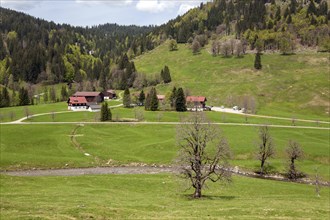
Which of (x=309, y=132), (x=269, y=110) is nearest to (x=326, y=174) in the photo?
(x=309, y=132)

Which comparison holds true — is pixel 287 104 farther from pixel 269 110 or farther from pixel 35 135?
pixel 35 135

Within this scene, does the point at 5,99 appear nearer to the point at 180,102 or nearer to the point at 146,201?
the point at 180,102

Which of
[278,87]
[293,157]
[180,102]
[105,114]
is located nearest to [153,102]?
[180,102]

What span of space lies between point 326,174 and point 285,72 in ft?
402

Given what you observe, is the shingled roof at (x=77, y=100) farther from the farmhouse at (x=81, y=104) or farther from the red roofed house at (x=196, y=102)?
the red roofed house at (x=196, y=102)

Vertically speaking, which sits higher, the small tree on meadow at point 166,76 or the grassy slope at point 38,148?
the small tree on meadow at point 166,76

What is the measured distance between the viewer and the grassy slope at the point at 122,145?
8262cm

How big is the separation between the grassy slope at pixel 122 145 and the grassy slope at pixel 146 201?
721 inches

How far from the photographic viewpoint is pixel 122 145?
9825 cm

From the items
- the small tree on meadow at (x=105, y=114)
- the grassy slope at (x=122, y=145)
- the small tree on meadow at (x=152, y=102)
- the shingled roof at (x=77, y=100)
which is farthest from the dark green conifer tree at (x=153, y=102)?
the shingled roof at (x=77, y=100)

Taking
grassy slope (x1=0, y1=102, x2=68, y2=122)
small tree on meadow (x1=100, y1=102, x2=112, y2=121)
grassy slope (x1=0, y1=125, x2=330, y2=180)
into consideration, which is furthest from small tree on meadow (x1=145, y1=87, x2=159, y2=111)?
grassy slope (x1=0, y1=102, x2=68, y2=122)

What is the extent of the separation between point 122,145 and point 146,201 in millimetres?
58641

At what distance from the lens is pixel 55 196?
41.1 metres

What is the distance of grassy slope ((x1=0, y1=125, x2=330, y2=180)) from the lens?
8262 centimetres
